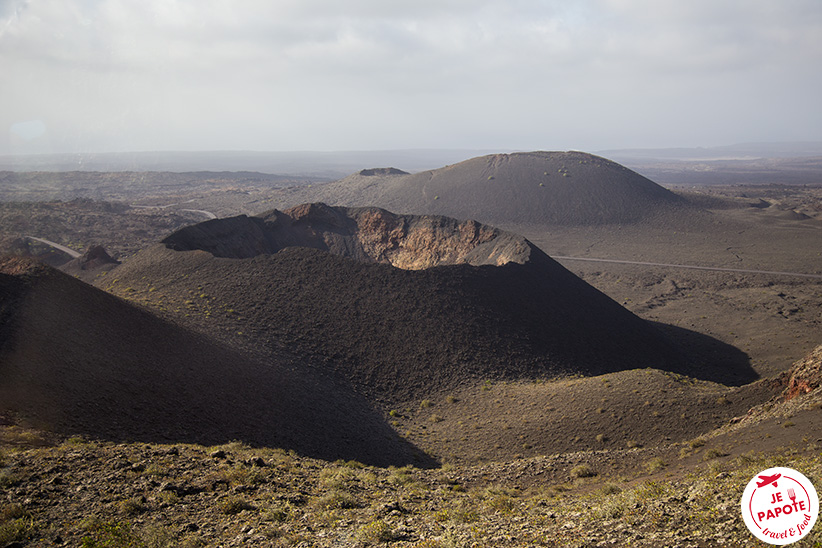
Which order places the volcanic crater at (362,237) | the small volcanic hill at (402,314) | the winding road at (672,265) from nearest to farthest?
the small volcanic hill at (402,314)
the volcanic crater at (362,237)
the winding road at (672,265)

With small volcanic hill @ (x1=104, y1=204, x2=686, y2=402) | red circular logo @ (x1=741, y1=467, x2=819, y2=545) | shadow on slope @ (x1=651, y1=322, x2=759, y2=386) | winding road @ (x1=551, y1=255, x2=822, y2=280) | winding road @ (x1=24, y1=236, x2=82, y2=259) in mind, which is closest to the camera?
red circular logo @ (x1=741, y1=467, x2=819, y2=545)

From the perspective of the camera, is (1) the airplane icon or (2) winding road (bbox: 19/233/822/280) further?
(2) winding road (bbox: 19/233/822/280)

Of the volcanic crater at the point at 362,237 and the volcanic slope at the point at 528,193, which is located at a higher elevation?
the volcanic slope at the point at 528,193

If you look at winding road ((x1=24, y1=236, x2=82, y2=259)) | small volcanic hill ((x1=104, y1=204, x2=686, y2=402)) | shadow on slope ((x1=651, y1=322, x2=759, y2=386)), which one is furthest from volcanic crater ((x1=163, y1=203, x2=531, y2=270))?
winding road ((x1=24, y1=236, x2=82, y2=259))

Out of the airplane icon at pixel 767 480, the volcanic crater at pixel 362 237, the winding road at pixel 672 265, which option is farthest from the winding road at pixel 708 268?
the airplane icon at pixel 767 480

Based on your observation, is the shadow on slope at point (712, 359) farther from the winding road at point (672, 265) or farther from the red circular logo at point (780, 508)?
the winding road at point (672, 265)

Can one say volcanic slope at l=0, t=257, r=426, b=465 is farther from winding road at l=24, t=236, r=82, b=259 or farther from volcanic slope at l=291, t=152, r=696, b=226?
volcanic slope at l=291, t=152, r=696, b=226

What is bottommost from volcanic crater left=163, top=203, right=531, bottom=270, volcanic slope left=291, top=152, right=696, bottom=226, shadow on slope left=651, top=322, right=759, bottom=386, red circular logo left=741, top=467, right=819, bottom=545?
shadow on slope left=651, top=322, right=759, bottom=386
